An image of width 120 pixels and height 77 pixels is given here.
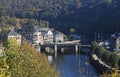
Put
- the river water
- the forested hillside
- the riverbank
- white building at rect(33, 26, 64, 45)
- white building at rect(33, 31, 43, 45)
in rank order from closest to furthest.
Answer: the river water → the riverbank → white building at rect(33, 31, 43, 45) → white building at rect(33, 26, 64, 45) → the forested hillside

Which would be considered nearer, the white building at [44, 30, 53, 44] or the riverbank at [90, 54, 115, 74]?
the riverbank at [90, 54, 115, 74]

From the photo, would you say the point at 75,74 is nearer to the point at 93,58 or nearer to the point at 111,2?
the point at 93,58

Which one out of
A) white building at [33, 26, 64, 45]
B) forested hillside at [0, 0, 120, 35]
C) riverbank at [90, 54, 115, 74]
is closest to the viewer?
riverbank at [90, 54, 115, 74]

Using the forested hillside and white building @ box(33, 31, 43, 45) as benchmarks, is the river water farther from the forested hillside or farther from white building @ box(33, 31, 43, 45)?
the forested hillside

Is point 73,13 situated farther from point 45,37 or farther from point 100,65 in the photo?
point 100,65

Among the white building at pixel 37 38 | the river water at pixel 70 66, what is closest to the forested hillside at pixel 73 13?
the white building at pixel 37 38

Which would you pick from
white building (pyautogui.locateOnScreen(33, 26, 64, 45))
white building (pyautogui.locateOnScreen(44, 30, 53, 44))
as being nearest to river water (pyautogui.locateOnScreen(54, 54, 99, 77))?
white building (pyautogui.locateOnScreen(33, 26, 64, 45))

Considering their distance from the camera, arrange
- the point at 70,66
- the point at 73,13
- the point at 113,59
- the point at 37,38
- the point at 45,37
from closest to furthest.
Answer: the point at 113,59 → the point at 70,66 → the point at 37,38 → the point at 45,37 → the point at 73,13

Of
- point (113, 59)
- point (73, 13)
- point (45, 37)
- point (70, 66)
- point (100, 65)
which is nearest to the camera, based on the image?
point (113, 59)

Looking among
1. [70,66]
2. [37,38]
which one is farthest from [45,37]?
[70,66]
